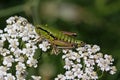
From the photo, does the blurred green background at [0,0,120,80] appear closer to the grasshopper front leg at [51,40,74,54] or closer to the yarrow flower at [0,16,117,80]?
the yarrow flower at [0,16,117,80]

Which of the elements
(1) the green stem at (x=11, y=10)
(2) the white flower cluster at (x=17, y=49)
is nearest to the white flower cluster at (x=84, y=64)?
(2) the white flower cluster at (x=17, y=49)

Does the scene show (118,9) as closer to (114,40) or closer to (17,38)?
(114,40)

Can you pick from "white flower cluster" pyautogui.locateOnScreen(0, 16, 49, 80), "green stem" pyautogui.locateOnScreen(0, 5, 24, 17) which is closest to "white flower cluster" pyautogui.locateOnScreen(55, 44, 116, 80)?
"white flower cluster" pyautogui.locateOnScreen(0, 16, 49, 80)

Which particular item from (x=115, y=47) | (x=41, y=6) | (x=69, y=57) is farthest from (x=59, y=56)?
(x=41, y=6)

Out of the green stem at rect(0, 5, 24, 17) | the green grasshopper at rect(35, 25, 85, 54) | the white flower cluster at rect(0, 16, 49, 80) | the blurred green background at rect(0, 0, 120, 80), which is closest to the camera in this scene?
the white flower cluster at rect(0, 16, 49, 80)

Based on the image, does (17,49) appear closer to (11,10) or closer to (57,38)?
(57,38)

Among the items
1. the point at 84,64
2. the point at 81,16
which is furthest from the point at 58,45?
the point at 81,16
